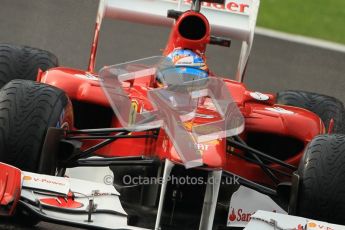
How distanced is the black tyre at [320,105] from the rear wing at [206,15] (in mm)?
466

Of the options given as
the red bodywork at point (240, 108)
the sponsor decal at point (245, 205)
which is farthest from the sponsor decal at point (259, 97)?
the sponsor decal at point (245, 205)

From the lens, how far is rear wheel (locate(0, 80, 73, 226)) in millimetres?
7664

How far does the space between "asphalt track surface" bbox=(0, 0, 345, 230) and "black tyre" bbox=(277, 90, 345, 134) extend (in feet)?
10.3

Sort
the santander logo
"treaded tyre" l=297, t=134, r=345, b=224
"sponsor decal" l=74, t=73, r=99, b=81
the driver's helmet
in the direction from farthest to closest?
"sponsor decal" l=74, t=73, r=99, b=81
the driver's helmet
the santander logo
"treaded tyre" l=297, t=134, r=345, b=224

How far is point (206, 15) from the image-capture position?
10.3m

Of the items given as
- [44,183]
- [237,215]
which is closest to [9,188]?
[44,183]

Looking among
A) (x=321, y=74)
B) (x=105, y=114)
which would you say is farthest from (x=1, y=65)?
(x=321, y=74)

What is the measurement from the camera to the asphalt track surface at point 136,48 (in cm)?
1365

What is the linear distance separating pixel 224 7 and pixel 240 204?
2707mm

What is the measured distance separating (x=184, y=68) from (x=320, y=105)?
191cm

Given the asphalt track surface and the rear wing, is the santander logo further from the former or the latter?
the asphalt track surface

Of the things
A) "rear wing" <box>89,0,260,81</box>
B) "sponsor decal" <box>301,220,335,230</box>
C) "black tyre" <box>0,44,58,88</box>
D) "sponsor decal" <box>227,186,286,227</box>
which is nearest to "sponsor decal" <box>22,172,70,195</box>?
"sponsor decal" <box>227,186,286,227</box>

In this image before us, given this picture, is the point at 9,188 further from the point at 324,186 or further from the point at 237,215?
the point at 324,186

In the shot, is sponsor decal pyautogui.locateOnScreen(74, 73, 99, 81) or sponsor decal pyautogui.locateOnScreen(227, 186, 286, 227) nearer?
sponsor decal pyautogui.locateOnScreen(227, 186, 286, 227)
